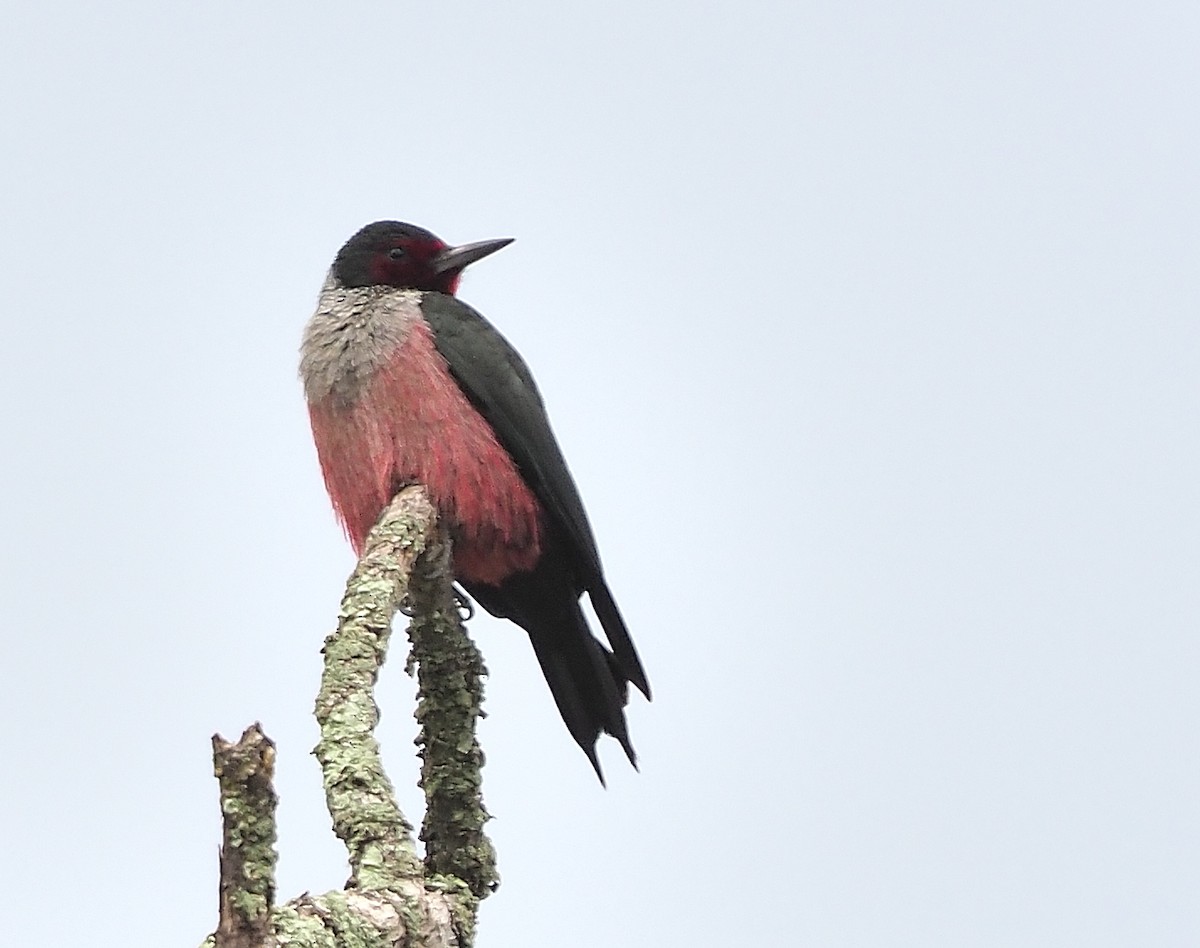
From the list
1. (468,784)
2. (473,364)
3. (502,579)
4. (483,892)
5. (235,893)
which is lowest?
(235,893)

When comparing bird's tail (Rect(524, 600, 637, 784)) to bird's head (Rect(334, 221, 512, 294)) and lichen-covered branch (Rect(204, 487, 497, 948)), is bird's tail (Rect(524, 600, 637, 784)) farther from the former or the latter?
bird's head (Rect(334, 221, 512, 294))

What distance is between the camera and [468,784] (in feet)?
12.7

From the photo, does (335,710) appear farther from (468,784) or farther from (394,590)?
(468,784)

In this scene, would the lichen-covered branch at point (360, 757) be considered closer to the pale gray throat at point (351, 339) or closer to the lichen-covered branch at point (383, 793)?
the lichen-covered branch at point (383, 793)

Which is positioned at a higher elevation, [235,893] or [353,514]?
[353,514]

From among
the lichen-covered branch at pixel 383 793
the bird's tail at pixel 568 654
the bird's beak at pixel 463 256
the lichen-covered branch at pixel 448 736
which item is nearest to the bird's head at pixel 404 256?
the bird's beak at pixel 463 256

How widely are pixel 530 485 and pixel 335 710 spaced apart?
2726mm

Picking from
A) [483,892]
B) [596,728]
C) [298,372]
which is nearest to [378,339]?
[298,372]

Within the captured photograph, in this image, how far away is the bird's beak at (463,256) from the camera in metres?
6.47

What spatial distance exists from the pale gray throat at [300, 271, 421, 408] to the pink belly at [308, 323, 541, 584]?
0.04 m

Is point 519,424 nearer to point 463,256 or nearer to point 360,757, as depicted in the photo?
point 463,256

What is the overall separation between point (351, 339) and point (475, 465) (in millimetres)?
630

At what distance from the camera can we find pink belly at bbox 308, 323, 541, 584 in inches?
214

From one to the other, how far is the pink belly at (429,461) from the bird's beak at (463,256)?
0.81 meters
